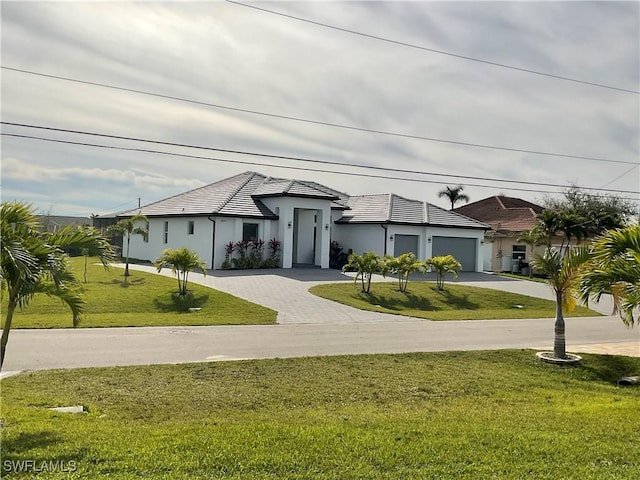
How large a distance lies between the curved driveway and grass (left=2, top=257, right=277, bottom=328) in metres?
0.84

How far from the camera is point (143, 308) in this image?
19.1 meters

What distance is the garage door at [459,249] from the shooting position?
118ft

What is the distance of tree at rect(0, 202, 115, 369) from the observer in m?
6.13

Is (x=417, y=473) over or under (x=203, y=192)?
under

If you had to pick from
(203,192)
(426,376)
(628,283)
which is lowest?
(426,376)

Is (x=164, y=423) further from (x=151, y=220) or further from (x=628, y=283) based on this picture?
(x=151, y=220)

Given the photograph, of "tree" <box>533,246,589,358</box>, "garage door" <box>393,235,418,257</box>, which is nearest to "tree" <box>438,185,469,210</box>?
"garage door" <box>393,235,418,257</box>

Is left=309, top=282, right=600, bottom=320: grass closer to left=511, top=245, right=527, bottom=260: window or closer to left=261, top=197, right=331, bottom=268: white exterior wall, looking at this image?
left=261, top=197, right=331, bottom=268: white exterior wall

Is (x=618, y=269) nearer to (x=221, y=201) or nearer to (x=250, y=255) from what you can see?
(x=250, y=255)

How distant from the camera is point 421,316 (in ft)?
66.2

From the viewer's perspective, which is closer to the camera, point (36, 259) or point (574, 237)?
point (36, 259)

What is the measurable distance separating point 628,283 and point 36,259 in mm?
9307

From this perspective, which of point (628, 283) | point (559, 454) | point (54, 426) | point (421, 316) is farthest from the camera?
point (421, 316)

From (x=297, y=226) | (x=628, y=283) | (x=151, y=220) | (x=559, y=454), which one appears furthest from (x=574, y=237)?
(x=559, y=454)
